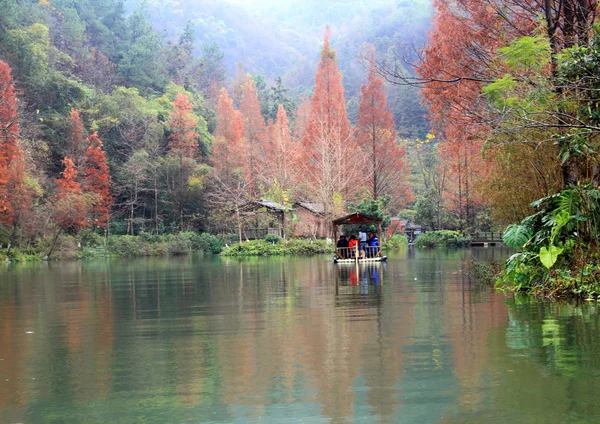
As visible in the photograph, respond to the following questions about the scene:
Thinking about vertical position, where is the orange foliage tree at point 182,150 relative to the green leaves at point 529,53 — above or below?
above

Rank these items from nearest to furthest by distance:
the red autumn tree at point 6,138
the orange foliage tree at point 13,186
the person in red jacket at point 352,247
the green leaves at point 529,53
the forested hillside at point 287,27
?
the green leaves at point 529,53 → the person in red jacket at point 352,247 → the red autumn tree at point 6,138 → the orange foliage tree at point 13,186 → the forested hillside at point 287,27

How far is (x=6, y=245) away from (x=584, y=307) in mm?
36135

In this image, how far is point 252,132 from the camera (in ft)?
205

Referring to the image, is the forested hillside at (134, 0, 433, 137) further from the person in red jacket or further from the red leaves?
the person in red jacket

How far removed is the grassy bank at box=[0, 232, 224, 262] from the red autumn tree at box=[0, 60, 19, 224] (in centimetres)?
243

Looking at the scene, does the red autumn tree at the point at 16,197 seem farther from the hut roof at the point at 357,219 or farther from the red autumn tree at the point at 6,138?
the hut roof at the point at 357,219

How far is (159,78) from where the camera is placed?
7262 centimetres

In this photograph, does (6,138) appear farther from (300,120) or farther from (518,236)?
(300,120)

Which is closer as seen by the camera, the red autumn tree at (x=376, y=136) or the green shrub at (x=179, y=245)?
the red autumn tree at (x=376, y=136)

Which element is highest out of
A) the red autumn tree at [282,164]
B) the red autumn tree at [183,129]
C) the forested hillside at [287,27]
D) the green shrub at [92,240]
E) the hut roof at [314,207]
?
the forested hillside at [287,27]

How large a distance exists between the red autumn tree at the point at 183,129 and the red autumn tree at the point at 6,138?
1416cm

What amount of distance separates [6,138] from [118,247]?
10.4 meters

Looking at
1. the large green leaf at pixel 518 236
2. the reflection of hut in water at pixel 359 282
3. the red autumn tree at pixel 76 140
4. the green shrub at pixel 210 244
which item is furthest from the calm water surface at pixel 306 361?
the red autumn tree at pixel 76 140

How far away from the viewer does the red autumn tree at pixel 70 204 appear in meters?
41.5
